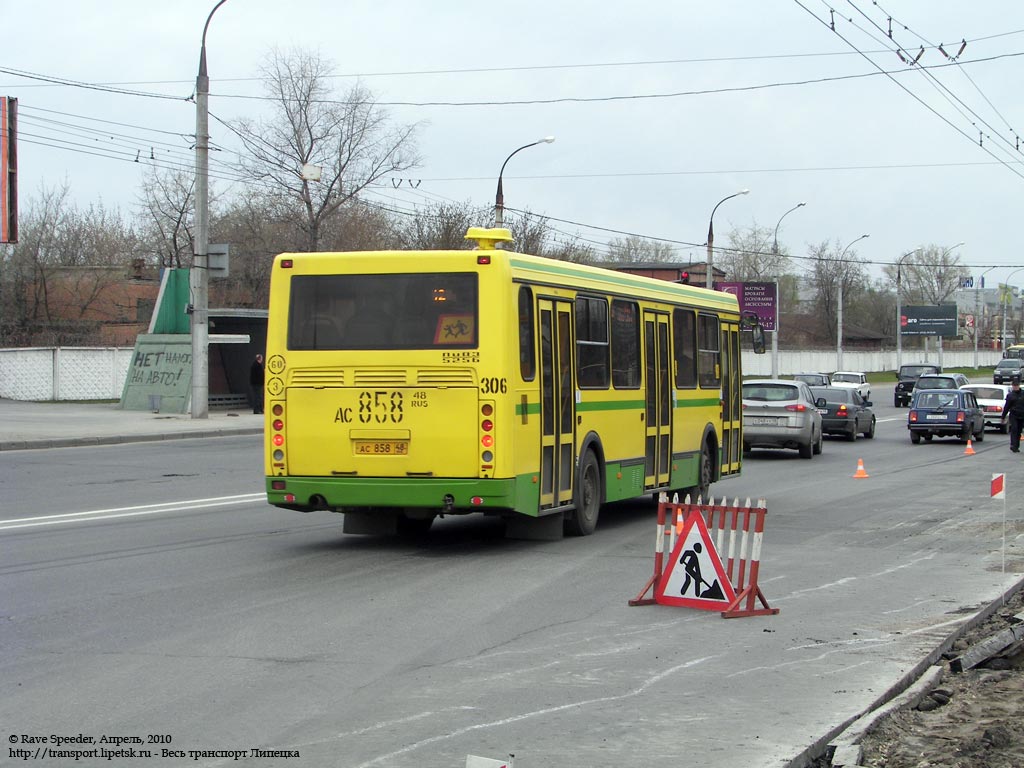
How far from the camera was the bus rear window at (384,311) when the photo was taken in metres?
12.1

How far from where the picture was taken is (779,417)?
29172 mm

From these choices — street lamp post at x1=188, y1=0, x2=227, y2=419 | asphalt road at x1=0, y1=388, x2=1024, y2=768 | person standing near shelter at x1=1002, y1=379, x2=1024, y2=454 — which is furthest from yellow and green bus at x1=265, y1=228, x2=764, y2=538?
person standing near shelter at x1=1002, y1=379, x2=1024, y2=454

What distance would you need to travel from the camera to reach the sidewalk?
26875 mm

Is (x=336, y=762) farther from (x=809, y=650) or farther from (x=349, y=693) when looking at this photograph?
(x=809, y=650)

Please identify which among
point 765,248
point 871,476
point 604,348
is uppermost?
point 765,248

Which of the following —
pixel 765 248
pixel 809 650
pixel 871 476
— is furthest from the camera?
pixel 765 248

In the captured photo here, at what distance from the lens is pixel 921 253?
5694 inches

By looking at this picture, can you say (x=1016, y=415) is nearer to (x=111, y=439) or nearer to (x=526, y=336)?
(x=111, y=439)

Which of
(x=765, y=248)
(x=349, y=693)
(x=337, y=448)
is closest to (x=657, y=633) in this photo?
(x=349, y=693)

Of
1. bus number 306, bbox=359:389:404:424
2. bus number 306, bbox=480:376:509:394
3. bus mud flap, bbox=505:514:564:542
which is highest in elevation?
bus number 306, bbox=480:376:509:394

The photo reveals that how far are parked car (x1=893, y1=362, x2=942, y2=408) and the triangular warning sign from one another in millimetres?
53095

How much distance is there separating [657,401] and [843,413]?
71.0 ft

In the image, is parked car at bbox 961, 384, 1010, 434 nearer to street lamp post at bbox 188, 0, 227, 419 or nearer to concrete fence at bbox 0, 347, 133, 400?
street lamp post at bbox 188, 0, 227, 419

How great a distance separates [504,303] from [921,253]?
141 meters
